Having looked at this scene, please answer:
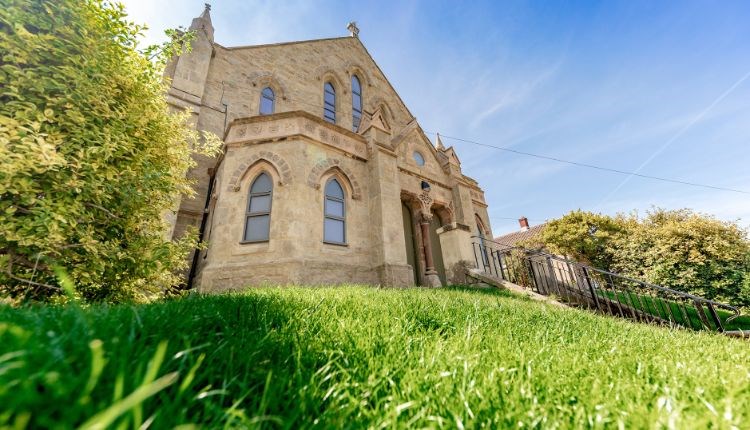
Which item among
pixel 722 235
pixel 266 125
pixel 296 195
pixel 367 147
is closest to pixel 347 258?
pixel 296 195

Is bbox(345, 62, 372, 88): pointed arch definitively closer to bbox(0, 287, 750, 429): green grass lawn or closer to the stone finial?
the stone finial

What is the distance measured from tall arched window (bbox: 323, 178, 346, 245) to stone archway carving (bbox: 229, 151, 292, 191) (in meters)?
1.35

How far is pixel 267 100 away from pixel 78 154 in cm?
1049

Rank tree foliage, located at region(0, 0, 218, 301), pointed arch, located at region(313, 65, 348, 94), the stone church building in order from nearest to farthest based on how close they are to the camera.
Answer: tree foliage, located at region(0, 0, 218, 301), the stone church building, pointed arch, located at region(313, 65, 348, 94)

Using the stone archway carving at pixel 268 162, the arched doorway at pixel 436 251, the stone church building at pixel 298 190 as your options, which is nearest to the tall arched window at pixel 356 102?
the stone church building at pixel 298 190

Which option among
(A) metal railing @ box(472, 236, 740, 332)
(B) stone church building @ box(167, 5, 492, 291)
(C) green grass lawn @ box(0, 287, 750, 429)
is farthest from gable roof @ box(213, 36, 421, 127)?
(C) green grass lawn @ box(0, 287, 750, 429)

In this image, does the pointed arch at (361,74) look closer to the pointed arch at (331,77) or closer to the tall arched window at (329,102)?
the pointed arch at (331,77)

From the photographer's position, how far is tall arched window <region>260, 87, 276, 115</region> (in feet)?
41.4

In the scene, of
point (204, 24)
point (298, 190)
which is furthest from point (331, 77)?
point (298, 190)

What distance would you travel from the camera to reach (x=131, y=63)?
4.35 metres

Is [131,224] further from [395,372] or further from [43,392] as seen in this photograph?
[395,372]

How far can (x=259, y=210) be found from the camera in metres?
8.38

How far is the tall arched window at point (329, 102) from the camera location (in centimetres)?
1448

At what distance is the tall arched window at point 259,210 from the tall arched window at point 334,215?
1.63 meters
